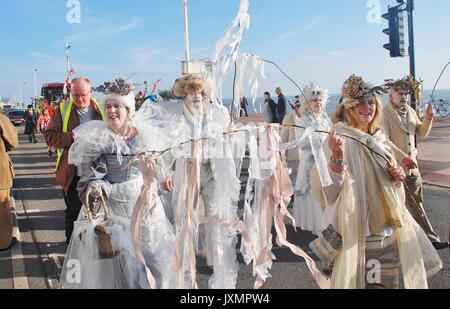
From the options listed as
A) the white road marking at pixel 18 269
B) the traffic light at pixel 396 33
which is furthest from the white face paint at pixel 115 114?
the traffic light at pixel 396 33

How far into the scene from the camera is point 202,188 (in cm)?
424

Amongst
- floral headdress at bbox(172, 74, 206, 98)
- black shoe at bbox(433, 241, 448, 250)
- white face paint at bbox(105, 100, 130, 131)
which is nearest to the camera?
white face paint at bbox(105, 100, 130, 131)

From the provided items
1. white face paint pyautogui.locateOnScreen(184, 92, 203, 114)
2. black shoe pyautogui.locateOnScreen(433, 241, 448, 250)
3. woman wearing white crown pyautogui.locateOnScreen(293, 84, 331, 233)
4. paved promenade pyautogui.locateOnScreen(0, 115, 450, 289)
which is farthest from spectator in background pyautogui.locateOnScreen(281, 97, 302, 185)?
black shoe pyautogui.locateOnScreen(433, 241, 448, 250)

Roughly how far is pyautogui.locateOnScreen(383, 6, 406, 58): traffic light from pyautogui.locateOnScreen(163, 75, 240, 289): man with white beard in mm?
4558

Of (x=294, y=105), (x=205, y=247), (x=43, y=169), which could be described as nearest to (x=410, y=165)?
(x=205, y=247)

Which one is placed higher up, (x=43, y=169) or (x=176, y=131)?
(x=176, y=131)

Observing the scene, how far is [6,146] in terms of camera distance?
4961 mm

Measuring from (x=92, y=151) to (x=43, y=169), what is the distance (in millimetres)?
8425

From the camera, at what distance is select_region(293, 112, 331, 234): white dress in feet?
A: 17.3

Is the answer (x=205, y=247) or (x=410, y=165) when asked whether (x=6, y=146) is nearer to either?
(x=205, y=247)

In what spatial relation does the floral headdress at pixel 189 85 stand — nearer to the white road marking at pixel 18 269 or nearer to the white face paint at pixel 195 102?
the white face paint at pixel 195 102

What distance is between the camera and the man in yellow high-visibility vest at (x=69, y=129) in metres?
4.34

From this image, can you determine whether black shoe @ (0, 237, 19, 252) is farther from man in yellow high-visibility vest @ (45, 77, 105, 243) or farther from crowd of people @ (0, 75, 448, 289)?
crowd of people @ (0, 75, 448, 289)

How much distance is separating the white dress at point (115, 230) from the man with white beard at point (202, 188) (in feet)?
0.79
